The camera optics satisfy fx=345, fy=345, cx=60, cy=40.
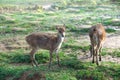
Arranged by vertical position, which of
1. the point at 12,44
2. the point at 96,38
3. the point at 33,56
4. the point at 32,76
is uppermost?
the point at 96,38

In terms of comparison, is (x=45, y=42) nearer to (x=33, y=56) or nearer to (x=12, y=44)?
(x=33, y=56)

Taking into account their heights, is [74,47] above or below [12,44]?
below

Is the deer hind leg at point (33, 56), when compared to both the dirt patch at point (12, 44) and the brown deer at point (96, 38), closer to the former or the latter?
the brown deer at point (96, 38)

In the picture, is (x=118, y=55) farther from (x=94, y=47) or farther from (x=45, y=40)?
(x=45, y=40)

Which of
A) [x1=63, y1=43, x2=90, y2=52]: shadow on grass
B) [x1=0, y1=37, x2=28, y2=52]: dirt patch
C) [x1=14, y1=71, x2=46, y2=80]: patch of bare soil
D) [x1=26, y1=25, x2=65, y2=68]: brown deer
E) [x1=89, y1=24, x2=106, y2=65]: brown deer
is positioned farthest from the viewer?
[x1=0, y1=37, x2=28, y2=52]: dirt patch

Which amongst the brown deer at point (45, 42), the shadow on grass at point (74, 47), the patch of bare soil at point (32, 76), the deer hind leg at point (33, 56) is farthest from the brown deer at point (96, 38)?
the patch of bare soil at point (32, 76)

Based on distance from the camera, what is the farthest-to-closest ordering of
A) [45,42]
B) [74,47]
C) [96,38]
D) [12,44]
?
[12,44], [74,47], [96,38], [45,42]

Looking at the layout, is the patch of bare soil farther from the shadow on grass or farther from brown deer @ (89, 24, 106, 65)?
the shadow on grass

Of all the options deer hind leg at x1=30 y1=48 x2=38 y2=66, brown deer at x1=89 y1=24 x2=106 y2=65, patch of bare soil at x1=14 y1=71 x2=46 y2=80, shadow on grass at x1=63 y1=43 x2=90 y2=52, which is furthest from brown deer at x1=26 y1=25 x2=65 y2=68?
shadow on grass at x1=63 y1=43 x2=90 y2=52

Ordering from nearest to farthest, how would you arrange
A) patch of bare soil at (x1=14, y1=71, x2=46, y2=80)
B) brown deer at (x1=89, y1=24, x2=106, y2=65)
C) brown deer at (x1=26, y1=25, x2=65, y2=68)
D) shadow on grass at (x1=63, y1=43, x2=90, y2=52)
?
patch of bare soil at (x1=14, y1=71, x2=46, y2=80)
brown deer at (x1=26, y1=25, x2=65, y2=68)
brown deer at (x1=89, y1=24, x2=106, y2=65)
shadow on grass at (x1=63, y1=43, x2=90, y2=52)

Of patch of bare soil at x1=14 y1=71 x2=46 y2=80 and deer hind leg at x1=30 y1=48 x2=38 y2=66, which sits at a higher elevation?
deer hind leg at x1=30 y1=48 x2=38 y2=66

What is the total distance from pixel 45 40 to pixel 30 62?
136 cm

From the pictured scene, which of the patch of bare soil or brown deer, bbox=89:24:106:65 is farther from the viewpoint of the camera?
brown deer, bbox=89:24:106:65

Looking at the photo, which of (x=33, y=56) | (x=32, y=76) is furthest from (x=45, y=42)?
(x=32, y=76)
